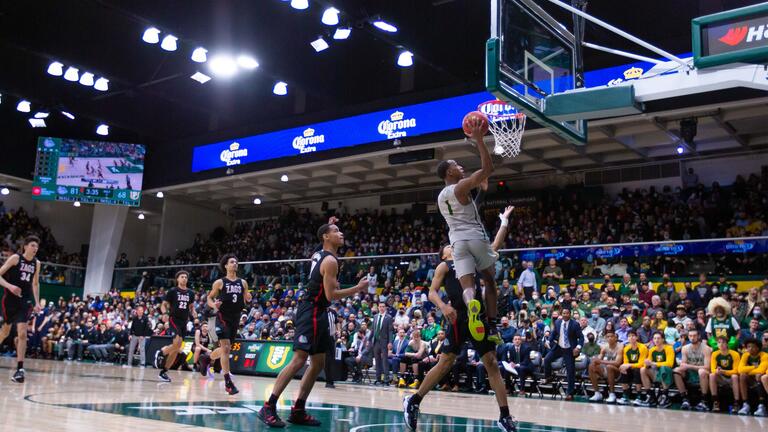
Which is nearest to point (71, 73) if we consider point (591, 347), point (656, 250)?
point (591, 347)

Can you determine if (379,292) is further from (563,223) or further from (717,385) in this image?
(717,385)

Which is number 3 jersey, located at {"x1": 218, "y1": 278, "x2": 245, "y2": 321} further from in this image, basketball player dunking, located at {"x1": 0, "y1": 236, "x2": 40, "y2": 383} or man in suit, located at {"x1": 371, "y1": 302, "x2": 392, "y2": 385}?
man in suit, located at {"x1": 371, "y1": 302, "x2": 392, "y2": 385}

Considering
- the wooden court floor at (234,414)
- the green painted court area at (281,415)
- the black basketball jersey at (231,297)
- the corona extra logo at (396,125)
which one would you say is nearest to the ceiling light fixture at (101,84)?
the corona extra logo at (396,125)

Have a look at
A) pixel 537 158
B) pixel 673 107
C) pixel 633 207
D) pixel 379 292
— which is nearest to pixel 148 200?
pixel 379 292

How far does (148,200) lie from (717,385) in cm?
2675

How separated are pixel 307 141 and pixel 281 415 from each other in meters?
16.4

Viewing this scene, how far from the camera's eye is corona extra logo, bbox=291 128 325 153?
869 inches

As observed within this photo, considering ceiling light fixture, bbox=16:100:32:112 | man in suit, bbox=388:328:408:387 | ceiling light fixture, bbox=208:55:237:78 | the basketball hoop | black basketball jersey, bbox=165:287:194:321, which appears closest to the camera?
the basketball hoop

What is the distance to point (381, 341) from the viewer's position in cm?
1548

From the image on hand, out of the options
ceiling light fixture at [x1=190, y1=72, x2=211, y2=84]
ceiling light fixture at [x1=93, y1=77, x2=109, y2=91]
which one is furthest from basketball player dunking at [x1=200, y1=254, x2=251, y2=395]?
ceiling light fixture at [x1=93, y1=77, x2=109, y2=91]

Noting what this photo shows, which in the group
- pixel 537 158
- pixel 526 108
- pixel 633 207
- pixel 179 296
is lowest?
pixel 179 296

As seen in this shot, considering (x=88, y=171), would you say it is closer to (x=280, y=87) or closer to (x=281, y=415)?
(x=280, y=87)

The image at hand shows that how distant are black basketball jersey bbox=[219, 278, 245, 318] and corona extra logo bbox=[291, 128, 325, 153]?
1228 cm

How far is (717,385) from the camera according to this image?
1124 cm
